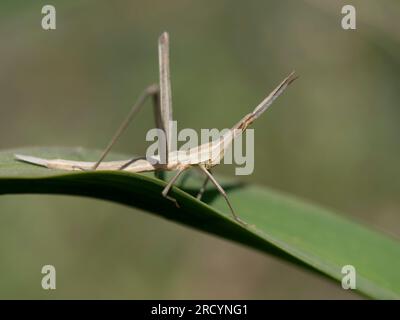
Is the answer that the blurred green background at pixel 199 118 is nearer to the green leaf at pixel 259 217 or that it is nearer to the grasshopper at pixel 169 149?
the grasshopper at pixel 169 149

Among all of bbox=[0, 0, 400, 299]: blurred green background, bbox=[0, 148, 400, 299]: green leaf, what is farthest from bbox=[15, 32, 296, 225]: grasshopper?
bbox=[0, 0, 400, 299]: blurred green background

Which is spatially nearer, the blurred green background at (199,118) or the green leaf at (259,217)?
the green leaf at (259,217)

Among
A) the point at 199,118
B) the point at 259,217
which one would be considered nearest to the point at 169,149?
the point at 259,217

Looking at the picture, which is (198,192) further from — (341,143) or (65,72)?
(65,72)

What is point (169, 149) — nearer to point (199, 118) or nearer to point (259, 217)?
point (259, 217)

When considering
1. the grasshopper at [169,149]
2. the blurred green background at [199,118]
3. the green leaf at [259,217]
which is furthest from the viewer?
the blurred green background at [199,118]

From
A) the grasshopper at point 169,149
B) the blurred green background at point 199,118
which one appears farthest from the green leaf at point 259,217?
the blurred green background at point 199,118

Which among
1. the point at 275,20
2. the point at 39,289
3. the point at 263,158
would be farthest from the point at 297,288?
the point at 275,20
